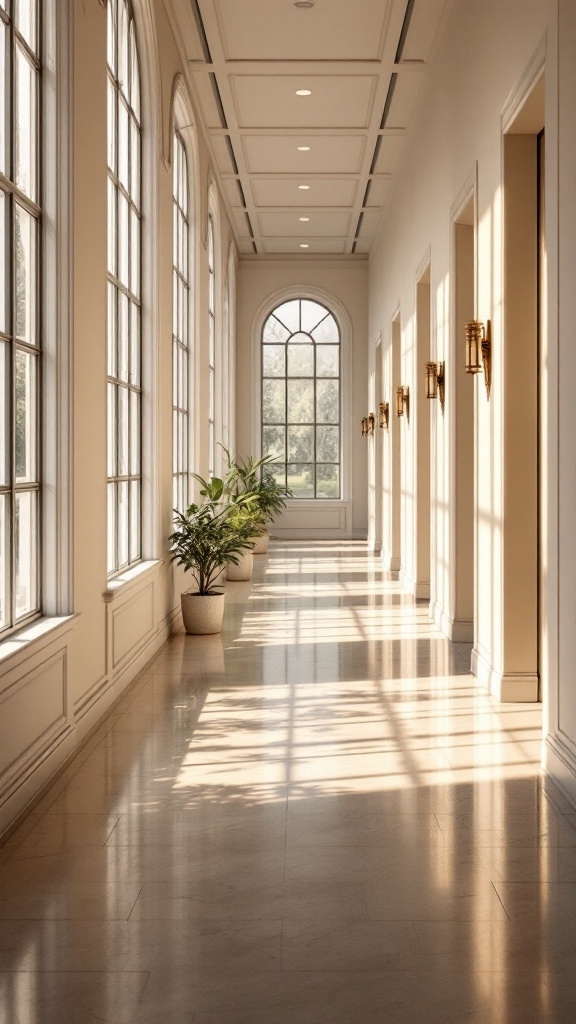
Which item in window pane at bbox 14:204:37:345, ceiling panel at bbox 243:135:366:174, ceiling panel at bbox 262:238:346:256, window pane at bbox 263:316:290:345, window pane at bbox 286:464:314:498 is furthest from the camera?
window pane at bbox 286:464:314:498

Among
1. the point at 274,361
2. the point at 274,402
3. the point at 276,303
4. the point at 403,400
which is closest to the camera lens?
the point at 403,400

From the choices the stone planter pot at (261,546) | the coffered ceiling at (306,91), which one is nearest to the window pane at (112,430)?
the coffered ceiling at (306,91)

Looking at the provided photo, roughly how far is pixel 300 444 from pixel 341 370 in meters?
1.76

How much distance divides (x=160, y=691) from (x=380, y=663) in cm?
186

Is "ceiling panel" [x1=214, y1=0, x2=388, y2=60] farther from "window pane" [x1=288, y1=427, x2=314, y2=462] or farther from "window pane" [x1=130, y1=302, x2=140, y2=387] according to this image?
"window pane" [x1=288, y1=427, x2=314, y2=462]

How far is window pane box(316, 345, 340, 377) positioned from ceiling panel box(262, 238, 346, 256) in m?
1.96

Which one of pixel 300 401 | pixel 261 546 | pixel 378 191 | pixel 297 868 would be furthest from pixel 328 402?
pixel 297 868

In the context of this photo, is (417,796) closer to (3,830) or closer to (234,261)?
(3,830)

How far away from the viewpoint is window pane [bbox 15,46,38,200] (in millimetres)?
4594

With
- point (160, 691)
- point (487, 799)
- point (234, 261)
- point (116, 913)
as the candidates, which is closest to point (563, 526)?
point (487, 799)

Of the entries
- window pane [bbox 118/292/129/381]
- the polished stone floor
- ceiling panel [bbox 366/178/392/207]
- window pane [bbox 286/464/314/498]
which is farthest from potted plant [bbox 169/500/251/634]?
window pane [bbox 286/464/314/498]

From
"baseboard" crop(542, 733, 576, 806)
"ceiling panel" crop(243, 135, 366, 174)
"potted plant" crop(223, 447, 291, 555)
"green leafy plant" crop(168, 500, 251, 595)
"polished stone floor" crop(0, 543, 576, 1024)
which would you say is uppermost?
"ceiling panel" crop(243, 135, 366, 174)

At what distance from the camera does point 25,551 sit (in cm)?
477

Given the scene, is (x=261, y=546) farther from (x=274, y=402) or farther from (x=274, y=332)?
(x=274, y=332)
